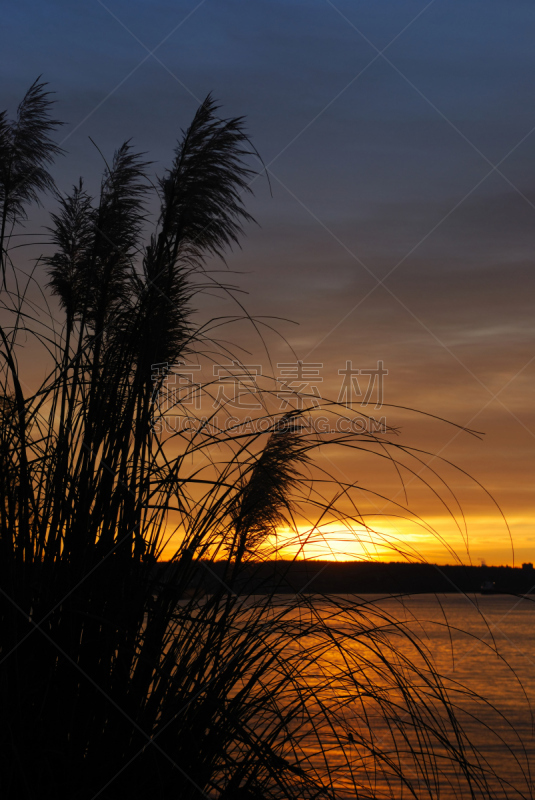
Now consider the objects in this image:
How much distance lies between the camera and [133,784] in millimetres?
1746

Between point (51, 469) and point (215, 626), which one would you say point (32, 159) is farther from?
point (215, 626)

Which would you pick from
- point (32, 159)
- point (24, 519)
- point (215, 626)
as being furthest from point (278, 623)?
point (32, 159)

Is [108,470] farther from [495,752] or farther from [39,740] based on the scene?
[495,752]

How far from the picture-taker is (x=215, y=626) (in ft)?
6.43

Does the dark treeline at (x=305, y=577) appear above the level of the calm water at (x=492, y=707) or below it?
A: above

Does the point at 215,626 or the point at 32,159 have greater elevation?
the point at 32,159

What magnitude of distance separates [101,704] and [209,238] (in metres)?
1.56

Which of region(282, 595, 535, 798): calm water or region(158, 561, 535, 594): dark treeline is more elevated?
region(158, 561, 535, 594): dark treeline

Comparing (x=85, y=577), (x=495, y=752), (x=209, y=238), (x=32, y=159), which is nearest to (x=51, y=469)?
(x=85, y=577)

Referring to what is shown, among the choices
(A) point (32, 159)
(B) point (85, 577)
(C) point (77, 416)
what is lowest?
(B) point (85, 577)

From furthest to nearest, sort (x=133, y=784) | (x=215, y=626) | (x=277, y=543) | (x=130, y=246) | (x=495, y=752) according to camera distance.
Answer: (x=495, y=752), (x=130, y=246), (x=277, y=543), (x=215, y=626), (x=133, y=784)

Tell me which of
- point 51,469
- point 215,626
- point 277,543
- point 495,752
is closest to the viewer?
point 215,626

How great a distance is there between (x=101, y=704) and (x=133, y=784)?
206mm

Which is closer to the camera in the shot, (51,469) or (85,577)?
(85,577)
